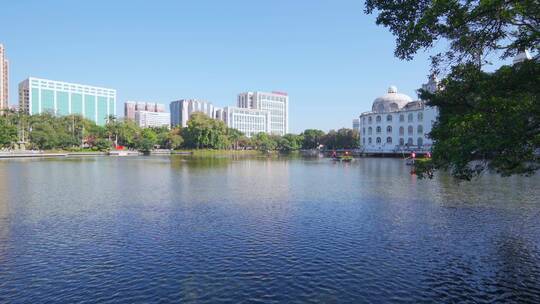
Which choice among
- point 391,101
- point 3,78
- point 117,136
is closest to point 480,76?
point 391,101

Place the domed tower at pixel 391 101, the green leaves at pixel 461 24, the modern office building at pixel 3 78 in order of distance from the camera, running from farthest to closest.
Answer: the modern office building at pixel 3 78
the domed tower at pixel 391 101
the green leaves at pixel 461 24

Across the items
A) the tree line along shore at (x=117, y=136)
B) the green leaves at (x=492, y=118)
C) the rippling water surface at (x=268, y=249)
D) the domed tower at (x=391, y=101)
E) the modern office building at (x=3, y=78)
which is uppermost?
the modern office building at (x=3, y=78)

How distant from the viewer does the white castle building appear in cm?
13275

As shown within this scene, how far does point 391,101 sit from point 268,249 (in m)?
142

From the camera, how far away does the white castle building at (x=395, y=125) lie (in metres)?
133

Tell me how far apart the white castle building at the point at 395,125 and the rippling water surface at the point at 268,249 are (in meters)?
109

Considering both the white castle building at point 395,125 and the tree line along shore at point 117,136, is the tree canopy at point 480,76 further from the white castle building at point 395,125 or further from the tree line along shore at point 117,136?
the white castle building at point 395,125

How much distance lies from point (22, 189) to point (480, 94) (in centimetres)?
3607

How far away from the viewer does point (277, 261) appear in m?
14.9

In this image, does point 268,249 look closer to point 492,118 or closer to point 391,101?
point 492,118

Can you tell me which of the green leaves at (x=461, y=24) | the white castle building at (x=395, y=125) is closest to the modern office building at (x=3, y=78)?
the white castle building at (x=395, y=125)

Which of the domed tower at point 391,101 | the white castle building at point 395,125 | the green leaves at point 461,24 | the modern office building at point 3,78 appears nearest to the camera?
the green leaves at point 461,24

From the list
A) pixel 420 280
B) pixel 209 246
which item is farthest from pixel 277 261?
pixel 420 280

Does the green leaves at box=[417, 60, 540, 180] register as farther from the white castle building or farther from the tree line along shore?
the white castle building
